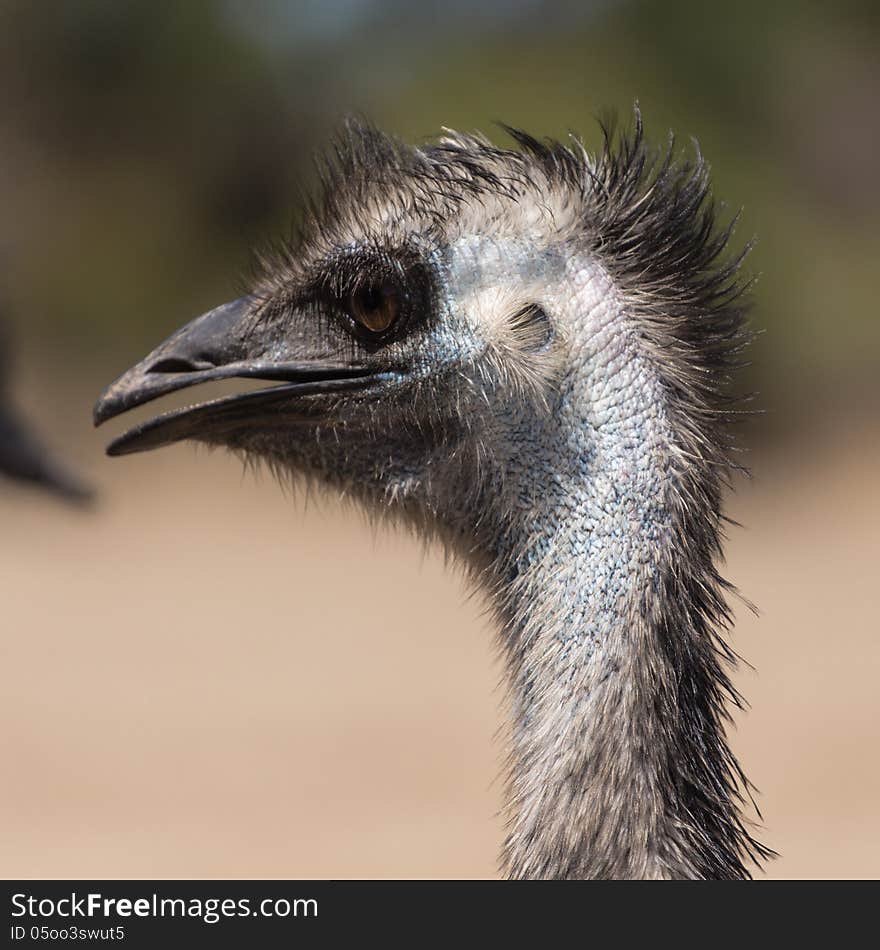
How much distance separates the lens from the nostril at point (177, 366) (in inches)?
110

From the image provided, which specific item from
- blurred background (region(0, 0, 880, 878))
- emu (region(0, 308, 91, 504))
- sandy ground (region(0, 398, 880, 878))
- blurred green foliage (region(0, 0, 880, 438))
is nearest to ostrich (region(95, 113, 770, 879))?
blurred background (region(0, 0, 880, 878))

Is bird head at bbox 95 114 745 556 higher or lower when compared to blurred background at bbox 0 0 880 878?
lower

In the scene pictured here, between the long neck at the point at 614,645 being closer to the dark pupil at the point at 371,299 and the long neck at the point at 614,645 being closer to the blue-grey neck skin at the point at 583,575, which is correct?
the blue-grey neck skin at the point at 583,575

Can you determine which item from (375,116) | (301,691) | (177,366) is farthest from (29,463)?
(375,116)

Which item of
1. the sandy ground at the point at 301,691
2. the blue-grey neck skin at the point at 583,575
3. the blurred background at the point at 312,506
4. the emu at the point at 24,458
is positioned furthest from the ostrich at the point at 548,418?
the emu at the point at 24,458

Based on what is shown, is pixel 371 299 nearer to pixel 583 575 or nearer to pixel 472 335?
pixel 472 335

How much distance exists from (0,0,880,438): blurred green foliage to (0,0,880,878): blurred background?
0.13 ft

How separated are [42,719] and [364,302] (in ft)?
22.3

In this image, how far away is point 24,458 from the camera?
585 centimetres

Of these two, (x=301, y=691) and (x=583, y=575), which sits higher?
(x=301, y=691)

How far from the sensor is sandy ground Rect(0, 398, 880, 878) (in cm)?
727

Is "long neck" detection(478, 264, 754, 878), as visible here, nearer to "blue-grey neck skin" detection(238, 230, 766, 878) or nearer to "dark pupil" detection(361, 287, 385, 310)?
"blue-grey neck skin" detection(238, 230, 766, 878)

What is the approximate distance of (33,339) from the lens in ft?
51.8

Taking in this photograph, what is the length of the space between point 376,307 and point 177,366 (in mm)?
378
